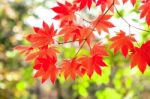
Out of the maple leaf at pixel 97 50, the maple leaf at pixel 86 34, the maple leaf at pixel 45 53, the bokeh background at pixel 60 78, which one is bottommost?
the bokeh background at pixel 60 78

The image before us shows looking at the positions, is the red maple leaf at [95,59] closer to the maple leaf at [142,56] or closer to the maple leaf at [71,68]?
the maple leaf at [71,68]

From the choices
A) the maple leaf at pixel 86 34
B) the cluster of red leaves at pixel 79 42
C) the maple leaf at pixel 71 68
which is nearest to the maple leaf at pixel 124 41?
the cluster of red leaves at pixel 79 42

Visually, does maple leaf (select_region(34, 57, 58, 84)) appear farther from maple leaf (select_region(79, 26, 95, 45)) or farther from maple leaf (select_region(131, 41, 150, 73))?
maple leaf (select_region(131, 41, 150, 73))

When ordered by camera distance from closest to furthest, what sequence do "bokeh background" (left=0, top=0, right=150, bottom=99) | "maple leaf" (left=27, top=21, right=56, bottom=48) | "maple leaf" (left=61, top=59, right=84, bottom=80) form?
"maple leaf" (left=27, top=21, right=56, bottom=48), "maple leaf" (left=61, top=59, right=84, bottom=80), "bokeh background" (left=0, top=0, right=150, bottom=99)

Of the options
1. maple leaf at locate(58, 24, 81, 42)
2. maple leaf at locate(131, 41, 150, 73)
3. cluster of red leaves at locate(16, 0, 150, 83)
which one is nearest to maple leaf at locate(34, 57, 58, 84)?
cluster of red leaves at locate(16, 0, 150, 83)

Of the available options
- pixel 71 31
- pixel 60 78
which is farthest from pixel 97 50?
pixel 60 78

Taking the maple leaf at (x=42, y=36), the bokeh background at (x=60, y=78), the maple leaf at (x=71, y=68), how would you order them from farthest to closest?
the bokeh background at (x=60, y=78) → the maple leaf at (x=71, y=68) → the maple leaf at (x=42, y=36)

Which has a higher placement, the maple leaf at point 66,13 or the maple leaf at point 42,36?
the maple leaf at point 66,13
